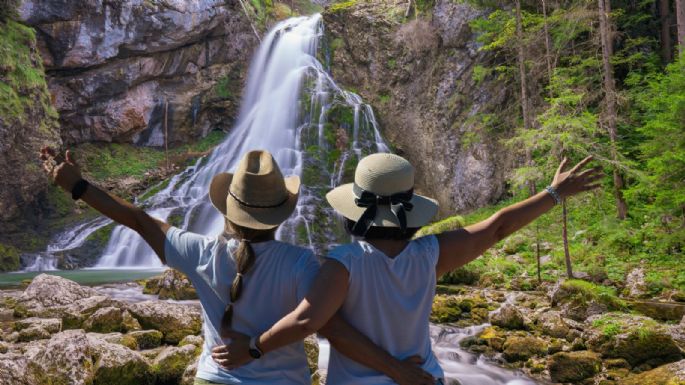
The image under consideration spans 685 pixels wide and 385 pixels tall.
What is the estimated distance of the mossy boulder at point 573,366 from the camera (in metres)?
6.52

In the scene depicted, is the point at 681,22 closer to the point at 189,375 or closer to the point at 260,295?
the point at 189,375

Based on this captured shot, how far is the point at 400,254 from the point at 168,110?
29.8 metres

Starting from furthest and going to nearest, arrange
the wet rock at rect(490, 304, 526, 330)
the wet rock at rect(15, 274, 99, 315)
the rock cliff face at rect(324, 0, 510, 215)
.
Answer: the rock cliff face at rect(324, 0, 510, 215)
the wet rock at rect(15, 274, 99, 315)
the wet rock at rect(490, 304, 526, 330)

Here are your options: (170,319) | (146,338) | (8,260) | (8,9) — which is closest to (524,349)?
(170,319)

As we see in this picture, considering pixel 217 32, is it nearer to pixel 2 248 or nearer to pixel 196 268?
pixel 2 248

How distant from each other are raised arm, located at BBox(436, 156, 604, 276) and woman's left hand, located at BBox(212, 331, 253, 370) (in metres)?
0.86

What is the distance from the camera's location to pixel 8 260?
18422mm

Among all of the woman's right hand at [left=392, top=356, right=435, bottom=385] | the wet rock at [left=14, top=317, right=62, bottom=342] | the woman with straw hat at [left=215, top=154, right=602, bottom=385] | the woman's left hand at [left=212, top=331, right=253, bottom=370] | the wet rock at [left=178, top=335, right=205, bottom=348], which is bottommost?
the wet rock at [left=178, top=335, right=205, bottom=348]

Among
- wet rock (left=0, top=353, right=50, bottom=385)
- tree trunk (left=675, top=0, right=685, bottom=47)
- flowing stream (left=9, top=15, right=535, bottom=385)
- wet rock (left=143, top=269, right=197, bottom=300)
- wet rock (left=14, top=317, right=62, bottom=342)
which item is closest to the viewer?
wet rock (left=0, top=353, right=50, bottom=385)

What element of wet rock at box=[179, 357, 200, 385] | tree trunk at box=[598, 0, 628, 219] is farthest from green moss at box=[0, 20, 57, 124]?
tree trunk at box=[598, 0, 628, 219]

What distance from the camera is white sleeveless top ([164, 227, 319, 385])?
6.88ft

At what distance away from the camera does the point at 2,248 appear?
18625 millimetres

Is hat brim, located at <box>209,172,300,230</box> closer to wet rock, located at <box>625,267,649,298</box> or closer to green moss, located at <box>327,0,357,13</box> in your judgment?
wet rock, located at <box>625,267,649,298</box>

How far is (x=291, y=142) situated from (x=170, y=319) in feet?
61.6
